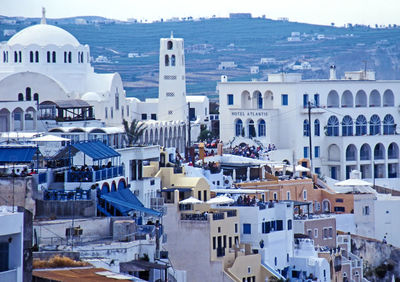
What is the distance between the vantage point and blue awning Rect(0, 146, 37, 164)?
138 feet

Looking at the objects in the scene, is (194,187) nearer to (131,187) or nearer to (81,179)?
(131,187)

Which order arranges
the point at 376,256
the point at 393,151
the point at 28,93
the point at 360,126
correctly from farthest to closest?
the point at 393,151, the point at 360,126, the point at 28,93, the point at 376,256

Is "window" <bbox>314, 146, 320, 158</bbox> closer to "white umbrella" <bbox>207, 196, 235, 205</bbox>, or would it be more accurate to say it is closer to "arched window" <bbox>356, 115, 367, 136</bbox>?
"arched window" <bbox>356, 115, 367, 136</bbox>

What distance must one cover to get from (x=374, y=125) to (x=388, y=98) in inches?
128

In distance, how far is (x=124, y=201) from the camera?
43.7 meters

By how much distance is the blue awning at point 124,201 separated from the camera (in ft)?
139

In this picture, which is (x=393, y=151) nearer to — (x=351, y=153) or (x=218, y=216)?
(x=351, y=153)

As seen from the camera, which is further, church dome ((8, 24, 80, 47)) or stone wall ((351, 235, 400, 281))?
church dome ((8, 24, 80, 47))

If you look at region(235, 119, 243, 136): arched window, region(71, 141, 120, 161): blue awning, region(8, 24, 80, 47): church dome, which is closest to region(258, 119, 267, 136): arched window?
region(235, 119, 243, 136): arched window

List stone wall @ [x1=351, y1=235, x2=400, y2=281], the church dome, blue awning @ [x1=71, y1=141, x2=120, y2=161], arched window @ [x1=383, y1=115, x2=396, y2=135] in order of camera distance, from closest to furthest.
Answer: blue awning @ [x1=71, y1=141, x2=120, y2=161], stone wall @ [x1=351, y1=235, x2=400, y2=281], the church dome, arched window @ [x1=383, y1=115, x2=396, y2=135]

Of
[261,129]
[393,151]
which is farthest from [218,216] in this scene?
[393,151]

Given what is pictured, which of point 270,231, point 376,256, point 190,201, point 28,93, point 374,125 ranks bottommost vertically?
point 376,256

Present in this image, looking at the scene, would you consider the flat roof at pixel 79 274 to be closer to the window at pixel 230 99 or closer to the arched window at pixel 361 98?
the window at pixel 230 99

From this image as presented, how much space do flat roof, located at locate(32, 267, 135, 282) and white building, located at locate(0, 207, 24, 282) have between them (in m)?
2.80
